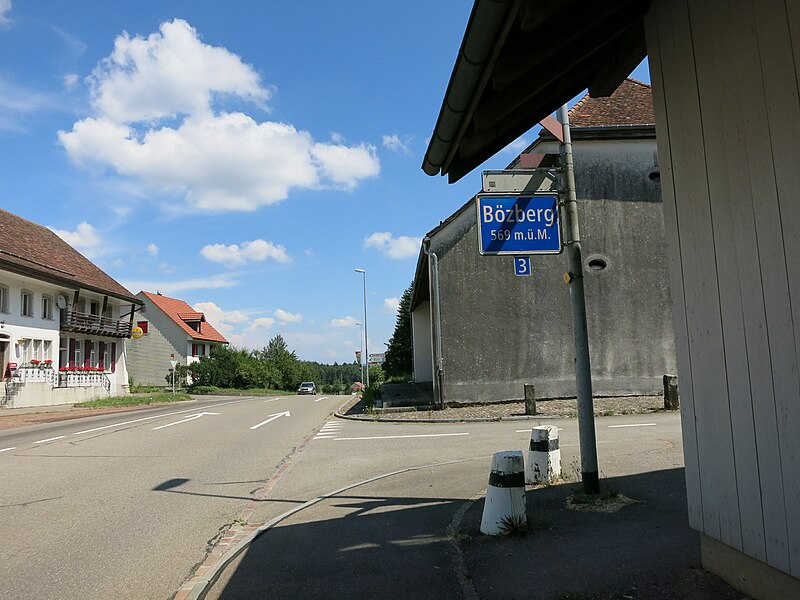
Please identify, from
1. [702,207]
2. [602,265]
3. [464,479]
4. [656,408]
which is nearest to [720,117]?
[702,207]

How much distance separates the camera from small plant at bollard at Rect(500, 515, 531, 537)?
17.2 feet

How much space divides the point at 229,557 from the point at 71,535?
2.04 meters

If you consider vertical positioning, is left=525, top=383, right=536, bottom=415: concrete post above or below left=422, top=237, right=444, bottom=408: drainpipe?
below

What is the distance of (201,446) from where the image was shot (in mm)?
13484

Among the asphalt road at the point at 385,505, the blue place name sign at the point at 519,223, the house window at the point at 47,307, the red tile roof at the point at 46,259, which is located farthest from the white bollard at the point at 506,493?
the house window at the point at 47,307

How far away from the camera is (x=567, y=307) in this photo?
20250mm

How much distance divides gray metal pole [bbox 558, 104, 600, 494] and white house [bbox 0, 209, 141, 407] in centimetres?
2949

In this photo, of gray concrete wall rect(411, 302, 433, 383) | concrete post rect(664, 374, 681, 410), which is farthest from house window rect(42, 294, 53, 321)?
concrete post rect(664, 374, 681, 410)

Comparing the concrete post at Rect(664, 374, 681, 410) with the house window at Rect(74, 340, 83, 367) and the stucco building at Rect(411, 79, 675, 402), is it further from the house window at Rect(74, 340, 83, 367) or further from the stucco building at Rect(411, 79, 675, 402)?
the house window at Rect(74, 340, 83, 367)

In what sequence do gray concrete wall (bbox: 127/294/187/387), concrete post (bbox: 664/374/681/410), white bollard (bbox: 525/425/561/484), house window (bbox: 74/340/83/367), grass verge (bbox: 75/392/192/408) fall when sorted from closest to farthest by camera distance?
white bollard (bbox: 525/425/561/484) < concrete post (bbox: 664/374/681/410) < grass verge (bbox: 75/392/192/408) < house window (bbox: 74/340/83/367) < gray concrete wall (bbox: 127/294/187/387)

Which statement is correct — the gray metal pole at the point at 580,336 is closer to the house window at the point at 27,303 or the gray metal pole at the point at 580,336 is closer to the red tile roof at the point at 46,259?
the red tile roof at the point at 46,259

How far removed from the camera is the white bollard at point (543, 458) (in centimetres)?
718

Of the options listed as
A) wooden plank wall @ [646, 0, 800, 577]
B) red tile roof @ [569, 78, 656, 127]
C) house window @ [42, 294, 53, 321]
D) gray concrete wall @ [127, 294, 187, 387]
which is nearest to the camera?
wooden plank wall @ [646, 0, 800, 577]

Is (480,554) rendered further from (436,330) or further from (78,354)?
(78,354)
